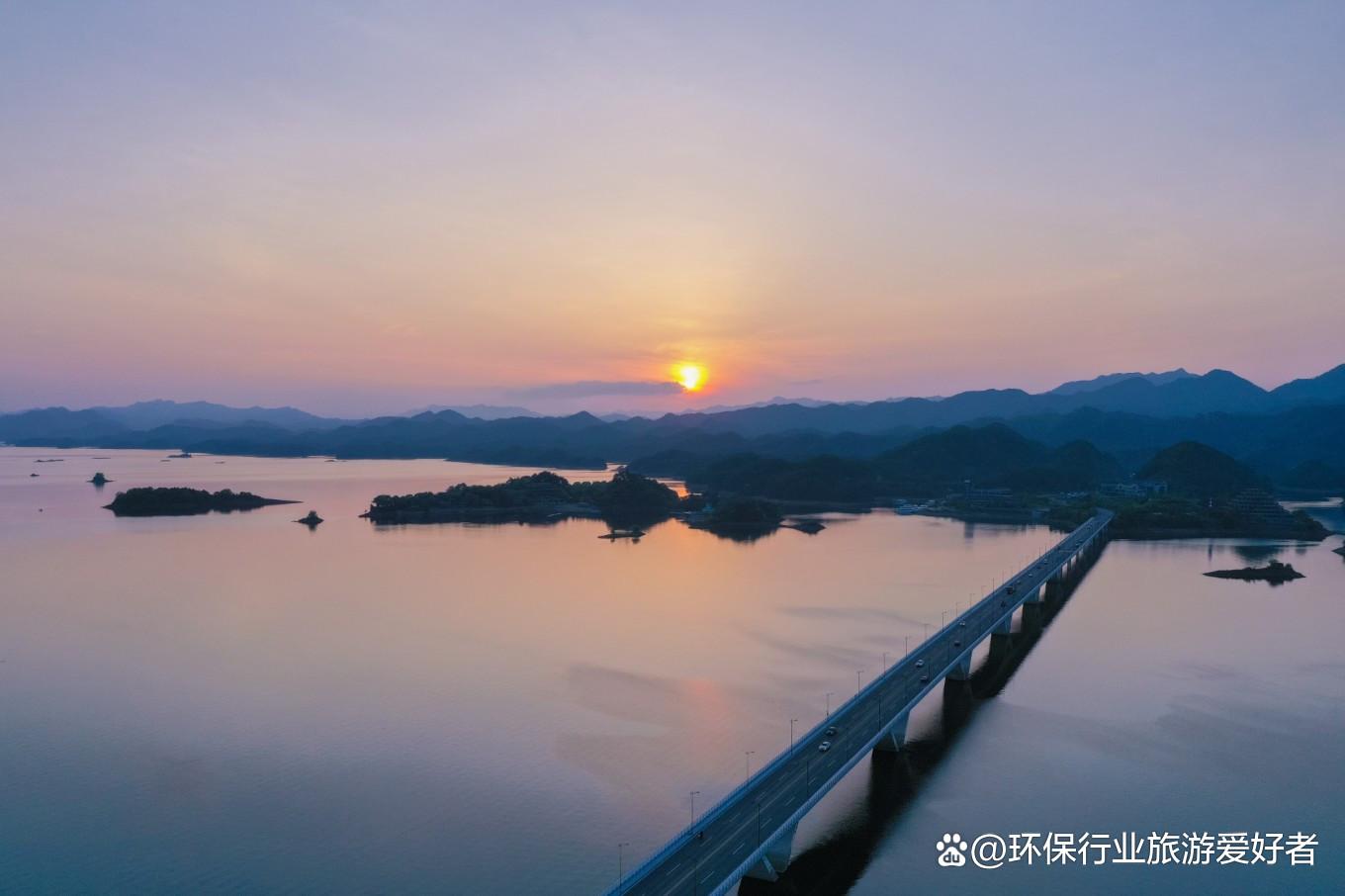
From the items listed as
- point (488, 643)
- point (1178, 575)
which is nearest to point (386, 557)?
point (488, 643)

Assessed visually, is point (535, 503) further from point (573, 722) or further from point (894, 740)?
point (894, 740)

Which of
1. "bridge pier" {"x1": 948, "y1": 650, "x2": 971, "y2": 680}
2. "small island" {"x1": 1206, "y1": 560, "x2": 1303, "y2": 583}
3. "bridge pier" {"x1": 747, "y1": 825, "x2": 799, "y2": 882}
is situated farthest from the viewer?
"small island" {"x1": 1206, "y1": 560, "x2": 1303, "y2": 583}

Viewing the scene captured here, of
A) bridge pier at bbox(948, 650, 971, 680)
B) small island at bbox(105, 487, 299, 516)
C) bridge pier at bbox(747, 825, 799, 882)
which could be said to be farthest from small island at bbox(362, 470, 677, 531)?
bridge pier at bbox(747, 825, 799, 882)

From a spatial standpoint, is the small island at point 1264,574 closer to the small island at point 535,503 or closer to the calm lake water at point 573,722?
the calm lake water at point 573,722

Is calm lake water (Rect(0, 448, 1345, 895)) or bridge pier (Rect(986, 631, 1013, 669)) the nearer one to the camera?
calm lake water (Rect(0, 448, 1345, 895))

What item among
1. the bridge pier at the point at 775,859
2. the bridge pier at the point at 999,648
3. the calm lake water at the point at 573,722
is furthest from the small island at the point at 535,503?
the bridge pier at the point at 775,859

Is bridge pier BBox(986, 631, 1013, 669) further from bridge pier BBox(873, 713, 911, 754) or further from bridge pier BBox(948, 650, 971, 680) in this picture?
bridge pier BBox(873, 713, 911, 754)
